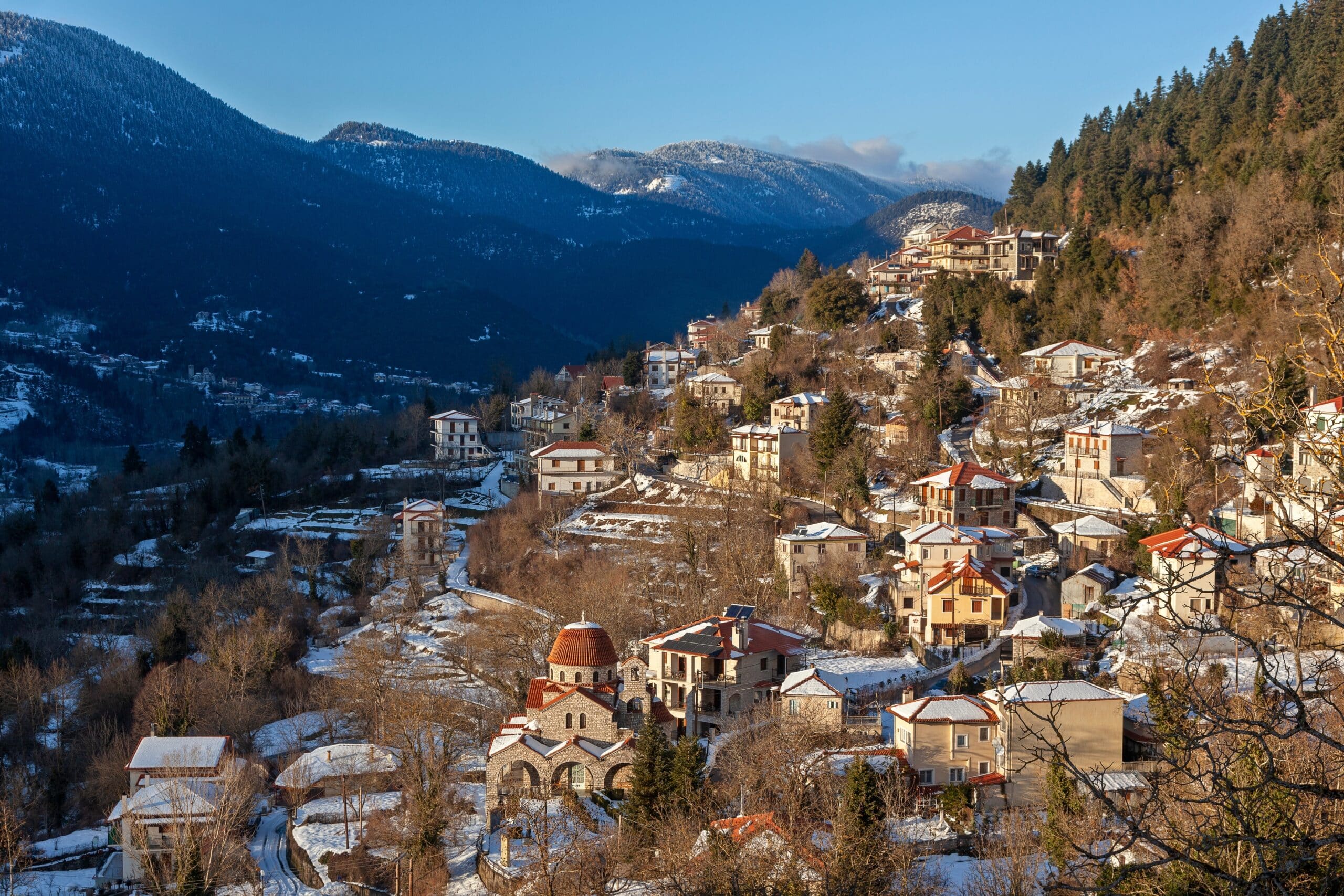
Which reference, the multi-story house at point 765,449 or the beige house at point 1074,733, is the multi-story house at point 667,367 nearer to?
the multi-story house at point 765,449

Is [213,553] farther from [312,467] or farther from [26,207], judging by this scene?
[26,207]

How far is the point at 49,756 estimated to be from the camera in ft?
124

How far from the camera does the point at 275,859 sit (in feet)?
94.5

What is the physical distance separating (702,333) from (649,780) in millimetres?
59940

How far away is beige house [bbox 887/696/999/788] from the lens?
26.5 metres

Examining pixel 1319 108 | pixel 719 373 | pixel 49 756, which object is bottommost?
pixel 49 756

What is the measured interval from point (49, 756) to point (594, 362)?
51.6m

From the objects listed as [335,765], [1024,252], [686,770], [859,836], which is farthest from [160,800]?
[1024,252]

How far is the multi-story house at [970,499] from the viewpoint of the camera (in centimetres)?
4156

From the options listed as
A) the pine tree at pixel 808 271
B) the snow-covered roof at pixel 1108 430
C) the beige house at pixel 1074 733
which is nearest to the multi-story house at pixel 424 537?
the snow-covered roof at pixel 1108 430

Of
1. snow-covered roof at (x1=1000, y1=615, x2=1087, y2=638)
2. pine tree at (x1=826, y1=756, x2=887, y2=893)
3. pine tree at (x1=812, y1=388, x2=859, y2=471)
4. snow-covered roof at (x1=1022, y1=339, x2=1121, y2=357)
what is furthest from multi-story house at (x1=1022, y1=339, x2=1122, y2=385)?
pine tree at (x1=826, y1=756, x2=887, y2=893)

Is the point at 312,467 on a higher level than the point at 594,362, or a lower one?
lower

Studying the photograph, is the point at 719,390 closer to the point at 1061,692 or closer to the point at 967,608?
the point at 967,608

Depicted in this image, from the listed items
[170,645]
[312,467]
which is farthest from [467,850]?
[312,467]
